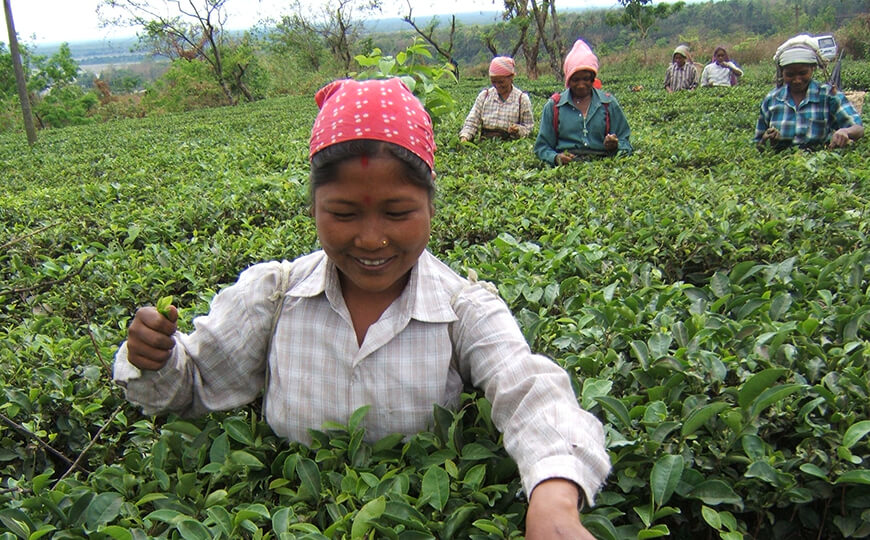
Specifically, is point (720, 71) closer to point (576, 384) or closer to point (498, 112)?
point (498, 112)

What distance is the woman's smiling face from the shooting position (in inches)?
49.6

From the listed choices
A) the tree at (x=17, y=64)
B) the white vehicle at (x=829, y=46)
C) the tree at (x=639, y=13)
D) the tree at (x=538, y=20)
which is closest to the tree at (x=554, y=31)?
the tree at (x=538, y=20)

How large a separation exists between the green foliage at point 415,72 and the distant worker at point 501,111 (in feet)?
2.44

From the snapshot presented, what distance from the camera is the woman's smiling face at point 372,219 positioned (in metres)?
1.26

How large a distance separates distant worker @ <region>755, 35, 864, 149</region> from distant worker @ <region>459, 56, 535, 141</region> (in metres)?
2.16

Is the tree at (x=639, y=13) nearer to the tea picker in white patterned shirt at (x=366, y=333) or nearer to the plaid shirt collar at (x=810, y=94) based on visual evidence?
the plaid shirt collar at (x=810, y=94)

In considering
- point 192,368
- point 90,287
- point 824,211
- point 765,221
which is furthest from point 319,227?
point 824,211

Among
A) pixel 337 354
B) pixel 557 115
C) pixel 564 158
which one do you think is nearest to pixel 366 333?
pixel 337 354

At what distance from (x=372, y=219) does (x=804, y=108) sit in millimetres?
4544

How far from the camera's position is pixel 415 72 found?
484 cm

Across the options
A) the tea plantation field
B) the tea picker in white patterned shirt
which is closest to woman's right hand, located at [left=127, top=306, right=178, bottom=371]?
the tea picker in white patterned shirt

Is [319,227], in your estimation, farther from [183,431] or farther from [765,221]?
[765,221]

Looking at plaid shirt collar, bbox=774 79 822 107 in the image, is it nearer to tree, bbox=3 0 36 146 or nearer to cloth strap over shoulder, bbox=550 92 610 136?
cloth strap over shoulder, bbox=550 92 610 136

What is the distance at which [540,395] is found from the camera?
1.23 metres
